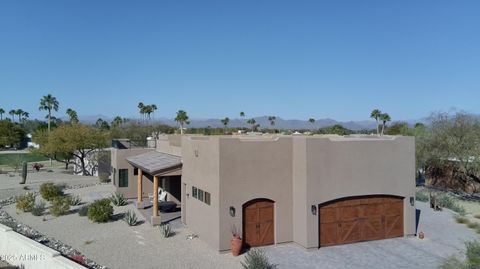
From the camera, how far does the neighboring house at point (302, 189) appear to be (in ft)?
54.1

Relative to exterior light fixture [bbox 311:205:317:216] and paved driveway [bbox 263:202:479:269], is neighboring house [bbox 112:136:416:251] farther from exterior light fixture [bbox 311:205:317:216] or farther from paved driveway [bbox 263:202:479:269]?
paved driveway [bbox 263:202:479:269]

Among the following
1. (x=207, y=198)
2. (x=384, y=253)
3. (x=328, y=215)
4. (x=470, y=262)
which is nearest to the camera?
(x=470, y=262)

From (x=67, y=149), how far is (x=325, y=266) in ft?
114

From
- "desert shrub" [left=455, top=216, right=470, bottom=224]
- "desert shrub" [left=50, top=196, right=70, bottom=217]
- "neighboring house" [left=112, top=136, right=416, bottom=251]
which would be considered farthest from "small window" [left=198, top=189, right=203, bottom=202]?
"desert shrub" [left=455, top=216, right=470, bottom=224]

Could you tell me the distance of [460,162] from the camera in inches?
1148

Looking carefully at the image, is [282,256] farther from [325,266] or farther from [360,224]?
[360,224]

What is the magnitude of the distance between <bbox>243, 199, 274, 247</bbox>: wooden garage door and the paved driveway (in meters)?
0.55

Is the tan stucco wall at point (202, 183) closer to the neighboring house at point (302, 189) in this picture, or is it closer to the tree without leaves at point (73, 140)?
the neighboring house at point (302, 189)

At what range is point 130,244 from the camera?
1725 centimetres

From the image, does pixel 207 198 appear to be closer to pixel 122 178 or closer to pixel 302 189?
pixel 302 189

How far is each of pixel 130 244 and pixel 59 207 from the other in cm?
844

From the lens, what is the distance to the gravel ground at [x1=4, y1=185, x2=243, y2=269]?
14.9 meters

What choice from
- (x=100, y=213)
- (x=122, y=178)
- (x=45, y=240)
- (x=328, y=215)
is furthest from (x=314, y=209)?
(x=122, y=178)

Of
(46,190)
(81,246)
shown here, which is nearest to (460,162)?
(81,246)
